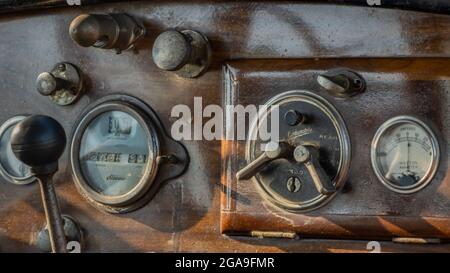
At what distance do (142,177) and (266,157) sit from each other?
366mm

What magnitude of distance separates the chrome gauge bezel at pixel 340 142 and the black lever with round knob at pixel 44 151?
46cm

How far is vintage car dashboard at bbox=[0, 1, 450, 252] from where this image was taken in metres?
1.97

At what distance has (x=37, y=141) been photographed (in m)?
1.89

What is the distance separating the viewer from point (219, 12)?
2195 mm

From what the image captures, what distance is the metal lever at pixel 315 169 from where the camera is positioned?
77.2 inches

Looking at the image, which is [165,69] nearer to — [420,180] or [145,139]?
[145,139]

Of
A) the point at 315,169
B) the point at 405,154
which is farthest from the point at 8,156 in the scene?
the point at 405,154

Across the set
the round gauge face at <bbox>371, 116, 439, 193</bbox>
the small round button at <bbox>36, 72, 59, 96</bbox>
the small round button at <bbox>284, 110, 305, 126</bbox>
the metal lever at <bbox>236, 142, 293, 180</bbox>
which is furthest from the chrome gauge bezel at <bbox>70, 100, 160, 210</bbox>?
the round gauge face at <bbox>371, 116, 439, 193</bbox>

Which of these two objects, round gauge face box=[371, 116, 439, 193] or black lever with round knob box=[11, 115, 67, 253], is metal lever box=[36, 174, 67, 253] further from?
round gauge face box=[371, 116, 439, 193]

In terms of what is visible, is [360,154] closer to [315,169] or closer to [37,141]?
[315,169]

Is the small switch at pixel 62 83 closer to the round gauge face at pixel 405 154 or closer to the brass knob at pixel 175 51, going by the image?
the brass knob at pixel 175 51

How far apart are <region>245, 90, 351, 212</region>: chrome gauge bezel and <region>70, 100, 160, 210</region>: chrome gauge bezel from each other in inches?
10.1

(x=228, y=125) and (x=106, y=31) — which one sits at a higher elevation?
(x=106, y=31)


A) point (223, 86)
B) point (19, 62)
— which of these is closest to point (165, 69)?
point (223, 86)
